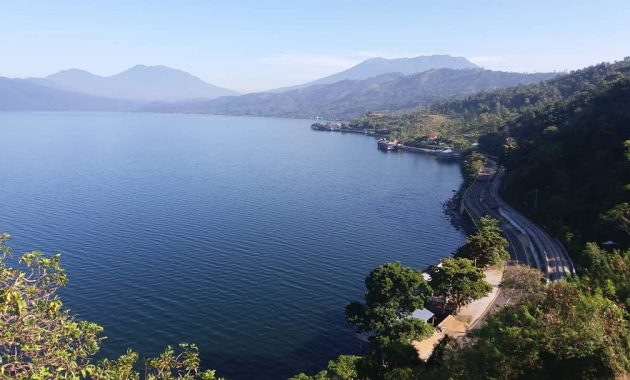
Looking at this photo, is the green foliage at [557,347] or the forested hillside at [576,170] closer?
the green foliage at [557,347]

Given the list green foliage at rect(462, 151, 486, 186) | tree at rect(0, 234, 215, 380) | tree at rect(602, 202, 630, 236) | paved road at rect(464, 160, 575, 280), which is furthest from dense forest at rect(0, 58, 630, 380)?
green foliage at rect(462, 151, 486, 186)

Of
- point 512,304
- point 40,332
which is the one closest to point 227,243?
point 512,304

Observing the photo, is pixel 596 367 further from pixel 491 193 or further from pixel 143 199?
pixel 143 199

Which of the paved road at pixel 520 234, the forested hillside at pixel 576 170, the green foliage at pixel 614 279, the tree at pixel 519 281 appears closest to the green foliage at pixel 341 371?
the green foliage at pixel 614 279

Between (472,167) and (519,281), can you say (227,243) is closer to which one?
(519,281)

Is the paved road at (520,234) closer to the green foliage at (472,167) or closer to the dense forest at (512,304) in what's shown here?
the dense forest at (512,304)

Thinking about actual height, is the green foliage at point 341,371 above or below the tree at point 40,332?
below

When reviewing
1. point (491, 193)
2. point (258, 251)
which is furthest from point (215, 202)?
point (491, 193)
